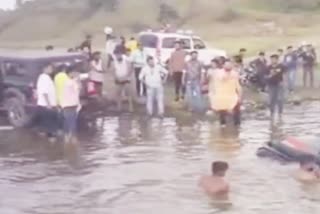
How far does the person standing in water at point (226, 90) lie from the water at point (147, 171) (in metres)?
0.53

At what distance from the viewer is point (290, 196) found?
16.1 metres

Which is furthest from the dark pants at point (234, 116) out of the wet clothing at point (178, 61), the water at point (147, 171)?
the wet clothing at point (178, 61)

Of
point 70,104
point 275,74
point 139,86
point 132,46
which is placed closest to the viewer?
point 70,104

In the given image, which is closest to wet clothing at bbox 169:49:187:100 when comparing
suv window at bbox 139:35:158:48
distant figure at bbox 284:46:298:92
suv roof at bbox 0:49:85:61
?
suv roof at bbox 0:49:85:61

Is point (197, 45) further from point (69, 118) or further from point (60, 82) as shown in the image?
point (60, 82)

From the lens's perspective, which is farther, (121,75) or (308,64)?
(308,64)

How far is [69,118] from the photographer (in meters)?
20.6

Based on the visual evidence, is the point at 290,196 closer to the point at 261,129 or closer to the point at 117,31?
the point at 261,129

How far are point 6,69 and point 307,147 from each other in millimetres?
7706

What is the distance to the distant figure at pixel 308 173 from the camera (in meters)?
17.0

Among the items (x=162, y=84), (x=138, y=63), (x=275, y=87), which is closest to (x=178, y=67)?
(x=138, y=63)

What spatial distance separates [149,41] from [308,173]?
1629 centimetres

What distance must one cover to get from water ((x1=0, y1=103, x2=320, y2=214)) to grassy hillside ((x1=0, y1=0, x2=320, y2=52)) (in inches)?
859

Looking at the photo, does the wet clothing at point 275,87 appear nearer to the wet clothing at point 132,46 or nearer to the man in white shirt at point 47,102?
the wet clothing at point 132,46
